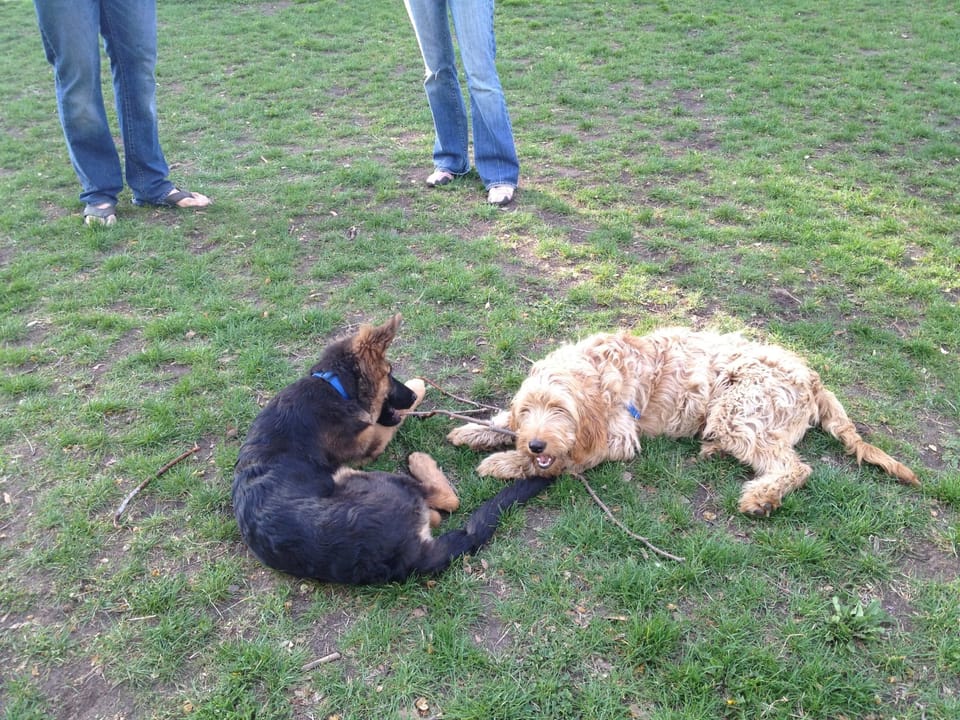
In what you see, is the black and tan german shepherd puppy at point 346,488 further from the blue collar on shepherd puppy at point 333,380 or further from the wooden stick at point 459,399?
the wooden stick at point 459,399

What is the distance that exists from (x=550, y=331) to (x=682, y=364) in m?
1.17

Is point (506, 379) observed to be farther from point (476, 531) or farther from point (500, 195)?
point (500, 195)

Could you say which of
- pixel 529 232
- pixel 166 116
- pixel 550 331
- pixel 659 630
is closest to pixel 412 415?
pixel 550 331

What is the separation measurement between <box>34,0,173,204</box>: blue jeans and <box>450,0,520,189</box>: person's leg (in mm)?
3057

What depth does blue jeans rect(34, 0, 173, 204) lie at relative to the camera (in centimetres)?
580

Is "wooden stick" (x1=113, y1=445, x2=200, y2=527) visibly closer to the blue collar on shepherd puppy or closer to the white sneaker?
the blue collar on shepherd puppy

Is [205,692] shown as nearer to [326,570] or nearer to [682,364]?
[326,570]

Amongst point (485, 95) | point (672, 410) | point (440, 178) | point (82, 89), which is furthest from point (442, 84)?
point (672, 410)

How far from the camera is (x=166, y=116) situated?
9.55 meters

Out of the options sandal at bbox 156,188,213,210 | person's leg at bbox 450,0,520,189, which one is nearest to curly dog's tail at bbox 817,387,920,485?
person's leg at bbox 450,0,520,189

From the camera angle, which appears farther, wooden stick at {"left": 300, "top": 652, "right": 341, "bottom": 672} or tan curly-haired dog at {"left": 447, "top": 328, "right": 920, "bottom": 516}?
tan curly-haired dog at {"left": 447, "top": 328, "right": 920, "bottom": 516}

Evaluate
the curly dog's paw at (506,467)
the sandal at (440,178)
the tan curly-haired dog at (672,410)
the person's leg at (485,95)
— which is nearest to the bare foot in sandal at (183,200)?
the sandal at (440,178)

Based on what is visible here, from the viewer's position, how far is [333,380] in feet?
12.1

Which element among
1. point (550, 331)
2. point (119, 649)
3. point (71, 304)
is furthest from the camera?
point (71, 304)
